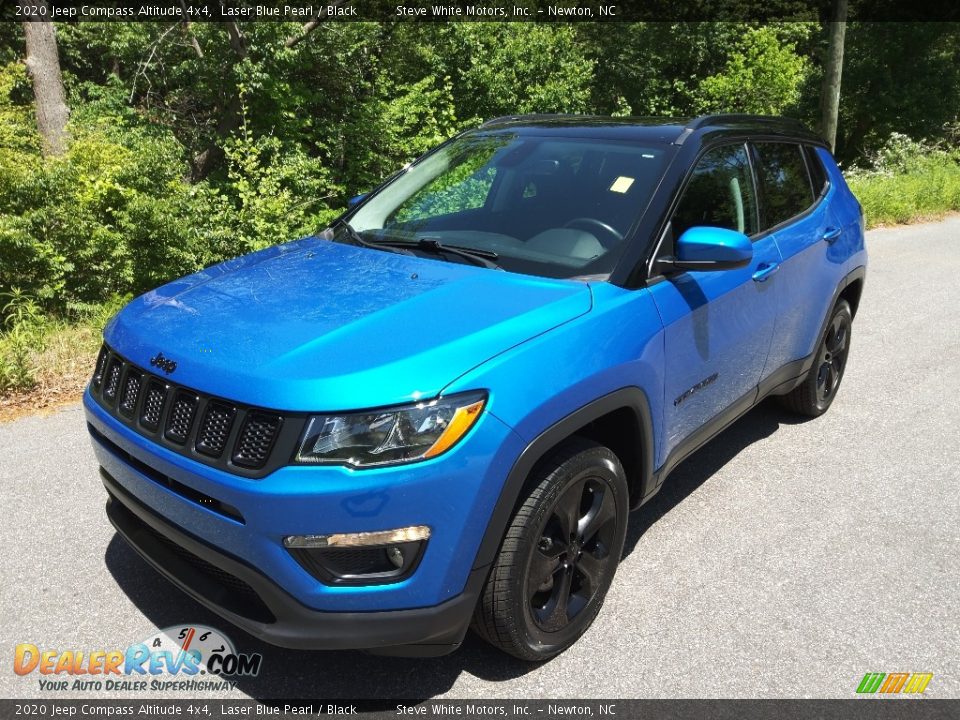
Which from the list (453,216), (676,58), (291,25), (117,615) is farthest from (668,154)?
(676,58)

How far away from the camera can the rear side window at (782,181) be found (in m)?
3.96

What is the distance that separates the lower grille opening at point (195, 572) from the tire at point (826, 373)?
362cm

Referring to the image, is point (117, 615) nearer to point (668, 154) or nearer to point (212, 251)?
point (668, 154)

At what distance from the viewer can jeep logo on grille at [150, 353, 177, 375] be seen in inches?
97.2

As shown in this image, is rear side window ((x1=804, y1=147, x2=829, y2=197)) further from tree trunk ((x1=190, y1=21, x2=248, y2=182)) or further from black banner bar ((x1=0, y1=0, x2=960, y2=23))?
tree trunk ((x1=190, y1=21, x2=248, y2=182))

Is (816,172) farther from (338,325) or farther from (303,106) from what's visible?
(303,106)

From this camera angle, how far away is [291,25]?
43.8ft

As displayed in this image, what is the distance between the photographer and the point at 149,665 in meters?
2.76

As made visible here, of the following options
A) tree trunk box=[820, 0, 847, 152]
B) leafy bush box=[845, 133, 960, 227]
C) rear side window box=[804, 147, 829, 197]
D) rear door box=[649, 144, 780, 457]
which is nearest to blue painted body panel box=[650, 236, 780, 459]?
rear door box=[649, 144, 780, 457]

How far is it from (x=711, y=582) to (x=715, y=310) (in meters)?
1.14

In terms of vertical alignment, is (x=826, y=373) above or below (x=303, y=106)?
below

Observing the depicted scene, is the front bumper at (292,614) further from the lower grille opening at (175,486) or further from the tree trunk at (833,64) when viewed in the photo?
the tree trunk at (833,64)

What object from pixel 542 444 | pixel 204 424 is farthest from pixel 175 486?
pixel 542 444

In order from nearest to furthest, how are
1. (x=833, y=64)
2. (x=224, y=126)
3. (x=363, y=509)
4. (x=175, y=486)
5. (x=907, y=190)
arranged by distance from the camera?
(x=363, y=509) → (x=175, y=486) → (x=907, y=190) → (x=224, y=126) → (x=833, y=64)
